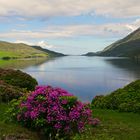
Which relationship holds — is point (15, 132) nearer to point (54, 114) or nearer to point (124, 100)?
point (54, 114)

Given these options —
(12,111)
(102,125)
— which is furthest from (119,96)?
(12,111)

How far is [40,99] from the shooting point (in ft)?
51.8

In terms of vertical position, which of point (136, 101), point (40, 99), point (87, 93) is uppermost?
point (40, 99)

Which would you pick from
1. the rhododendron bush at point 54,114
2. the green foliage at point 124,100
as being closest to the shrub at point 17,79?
the green foliage at point 124,100

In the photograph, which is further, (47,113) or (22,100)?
(22,100)

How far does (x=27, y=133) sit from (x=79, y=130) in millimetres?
2330

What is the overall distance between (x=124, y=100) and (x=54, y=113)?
14.8m

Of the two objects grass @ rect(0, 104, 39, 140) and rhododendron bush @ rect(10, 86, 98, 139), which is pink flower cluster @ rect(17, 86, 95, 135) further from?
grass @ rect(0, 104, 39, 140)

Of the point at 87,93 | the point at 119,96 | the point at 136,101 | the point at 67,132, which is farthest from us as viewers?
the point at 87,93

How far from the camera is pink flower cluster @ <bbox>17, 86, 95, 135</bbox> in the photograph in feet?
49.1

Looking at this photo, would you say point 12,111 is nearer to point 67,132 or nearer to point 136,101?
point 67,132

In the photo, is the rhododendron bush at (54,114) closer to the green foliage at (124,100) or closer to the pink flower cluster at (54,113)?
the pink flower cluster at (54,113)

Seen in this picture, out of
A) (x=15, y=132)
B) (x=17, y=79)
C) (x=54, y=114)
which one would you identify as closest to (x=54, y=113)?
(x=54, y=114)

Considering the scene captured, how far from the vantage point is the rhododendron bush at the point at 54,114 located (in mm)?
14969
